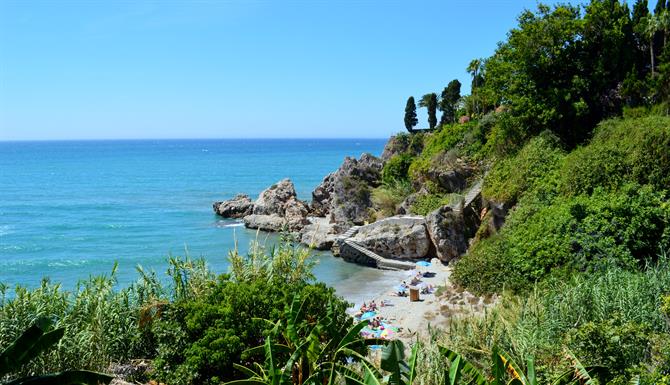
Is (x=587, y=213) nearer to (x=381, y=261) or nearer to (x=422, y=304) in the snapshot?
(x=422, y=304)

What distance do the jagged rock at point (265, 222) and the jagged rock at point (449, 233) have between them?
15773 millimetres

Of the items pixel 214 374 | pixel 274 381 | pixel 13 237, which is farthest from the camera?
pixel 13 237

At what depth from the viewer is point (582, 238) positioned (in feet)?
50.7

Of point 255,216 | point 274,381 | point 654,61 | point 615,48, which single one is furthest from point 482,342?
point 255,216

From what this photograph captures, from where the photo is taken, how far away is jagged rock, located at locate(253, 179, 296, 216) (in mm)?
44312

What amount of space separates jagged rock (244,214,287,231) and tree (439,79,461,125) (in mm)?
18560

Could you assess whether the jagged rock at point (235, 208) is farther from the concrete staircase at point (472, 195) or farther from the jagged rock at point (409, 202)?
the concrete staircase at point (472, 195)

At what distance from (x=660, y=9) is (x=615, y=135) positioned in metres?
10.2

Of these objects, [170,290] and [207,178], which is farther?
[207,178]

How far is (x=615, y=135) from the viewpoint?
20.2m

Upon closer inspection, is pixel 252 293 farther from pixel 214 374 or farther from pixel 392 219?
pixel 392 219

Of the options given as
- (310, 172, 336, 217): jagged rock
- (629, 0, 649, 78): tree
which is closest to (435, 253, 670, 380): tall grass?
(629, 0, 649, 78): tree

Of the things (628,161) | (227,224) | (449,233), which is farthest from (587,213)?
(227,224)

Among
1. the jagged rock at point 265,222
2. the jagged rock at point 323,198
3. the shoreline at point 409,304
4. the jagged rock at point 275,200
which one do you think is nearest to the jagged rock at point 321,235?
the jagged rock at point 265,222
